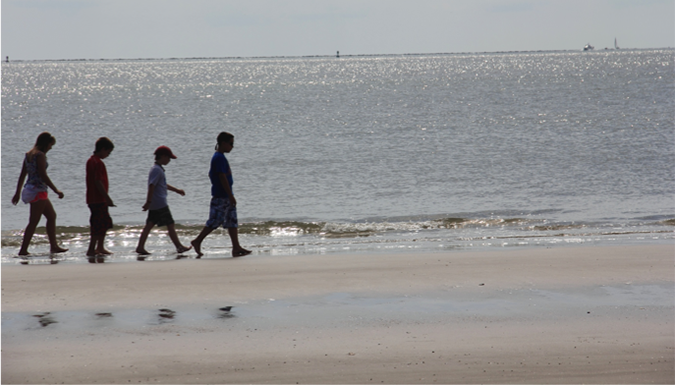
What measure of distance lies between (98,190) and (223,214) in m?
1.59

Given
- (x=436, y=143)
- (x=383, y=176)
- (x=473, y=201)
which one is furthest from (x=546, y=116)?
(x=473, y=201)

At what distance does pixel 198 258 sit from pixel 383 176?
11465mm

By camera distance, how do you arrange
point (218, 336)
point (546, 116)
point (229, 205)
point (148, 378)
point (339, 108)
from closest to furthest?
point (148, 378) → point (218, 336) → point (229, 205) → point (546, 116) → point (339, 108)

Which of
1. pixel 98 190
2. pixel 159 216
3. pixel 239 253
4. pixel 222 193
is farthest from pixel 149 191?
pixel 239 253

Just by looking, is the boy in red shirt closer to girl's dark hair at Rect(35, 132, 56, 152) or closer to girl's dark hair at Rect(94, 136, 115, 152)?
girl's dark hair at Rect(94, 136, 115, 152)

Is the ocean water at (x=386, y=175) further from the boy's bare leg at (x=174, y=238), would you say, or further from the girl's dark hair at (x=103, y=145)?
the girl's dark hair at (x=103, y=145)

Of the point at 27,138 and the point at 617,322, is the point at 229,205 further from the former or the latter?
the point at 27,138

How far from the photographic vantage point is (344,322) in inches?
202

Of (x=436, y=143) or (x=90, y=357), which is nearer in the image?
(x=90, y=357)

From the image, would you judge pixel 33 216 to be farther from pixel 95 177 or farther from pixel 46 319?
pixel 46 319

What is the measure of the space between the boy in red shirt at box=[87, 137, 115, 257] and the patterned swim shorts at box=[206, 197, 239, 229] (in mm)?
1282

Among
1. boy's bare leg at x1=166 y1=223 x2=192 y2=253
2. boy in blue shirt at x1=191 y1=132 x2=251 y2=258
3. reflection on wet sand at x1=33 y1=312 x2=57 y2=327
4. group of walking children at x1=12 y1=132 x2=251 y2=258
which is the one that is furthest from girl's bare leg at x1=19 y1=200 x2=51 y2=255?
reflection on wet sand at x1=33 y1=312 x2=57 y2=327

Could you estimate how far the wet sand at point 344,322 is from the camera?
4.13 meters

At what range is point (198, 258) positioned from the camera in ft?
27.2
